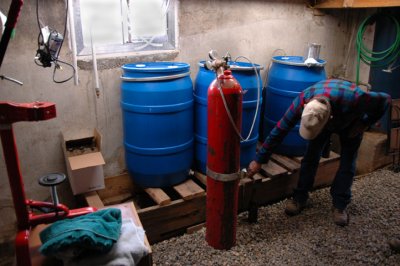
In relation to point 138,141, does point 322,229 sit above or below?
below

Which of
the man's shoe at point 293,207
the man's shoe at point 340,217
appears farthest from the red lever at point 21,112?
the man's shoe at point 340,217

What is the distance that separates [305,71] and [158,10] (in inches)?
48.4

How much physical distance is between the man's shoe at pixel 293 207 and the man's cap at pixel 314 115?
803 millimetres

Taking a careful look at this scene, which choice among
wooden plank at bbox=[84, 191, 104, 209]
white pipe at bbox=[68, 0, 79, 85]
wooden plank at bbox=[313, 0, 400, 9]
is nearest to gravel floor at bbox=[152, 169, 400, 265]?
wooden plank at bbox=[84, 191, 104, 209]

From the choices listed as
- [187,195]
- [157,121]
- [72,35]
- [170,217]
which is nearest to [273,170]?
[187,195]

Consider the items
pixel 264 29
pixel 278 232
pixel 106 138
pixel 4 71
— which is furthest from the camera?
pixel 264 29

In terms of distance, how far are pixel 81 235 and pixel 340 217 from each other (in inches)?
74.3

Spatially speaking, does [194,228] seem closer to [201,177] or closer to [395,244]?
[201,177]

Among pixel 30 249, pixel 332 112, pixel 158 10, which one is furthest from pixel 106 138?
pixel 332 112

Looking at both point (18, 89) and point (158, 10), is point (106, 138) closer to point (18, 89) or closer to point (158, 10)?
point (18, 89)

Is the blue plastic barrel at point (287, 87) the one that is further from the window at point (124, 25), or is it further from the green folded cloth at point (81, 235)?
the green folded cloth at point (81, 235)

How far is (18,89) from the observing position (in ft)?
6.75

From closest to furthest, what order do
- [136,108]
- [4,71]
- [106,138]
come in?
[4,71]
[136,108]
[106,138]

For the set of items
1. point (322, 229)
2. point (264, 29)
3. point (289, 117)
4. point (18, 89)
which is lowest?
point (322, 229)
